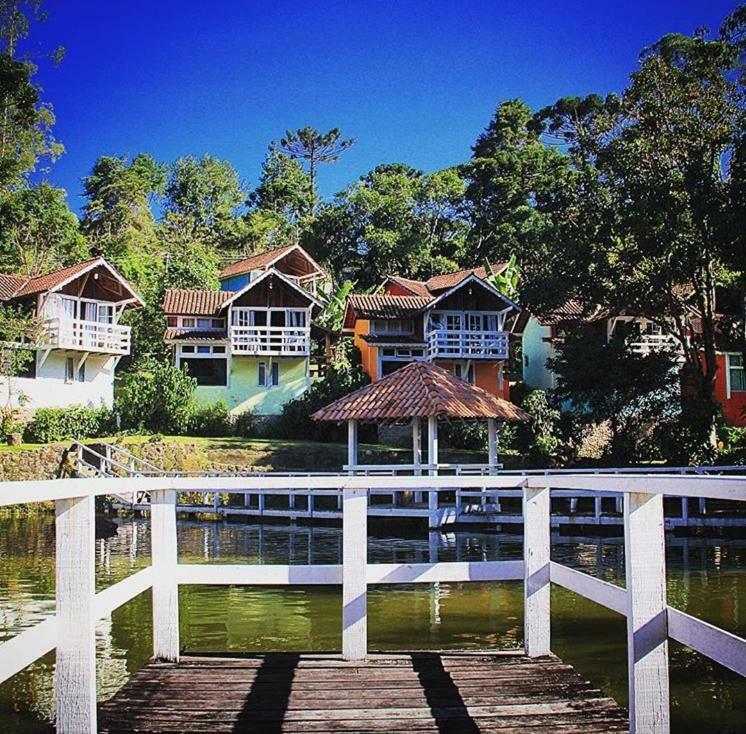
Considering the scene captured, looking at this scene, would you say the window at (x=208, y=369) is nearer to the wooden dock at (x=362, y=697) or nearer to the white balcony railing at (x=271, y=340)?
the white balcony railing at (x=271, y=340)

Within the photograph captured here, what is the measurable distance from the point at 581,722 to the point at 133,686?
8.58 ft

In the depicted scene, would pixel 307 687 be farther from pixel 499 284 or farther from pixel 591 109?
pixel 591 109

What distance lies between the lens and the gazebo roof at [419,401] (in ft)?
84.9

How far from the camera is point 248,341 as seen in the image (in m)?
42.9

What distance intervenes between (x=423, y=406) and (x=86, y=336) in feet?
65.8

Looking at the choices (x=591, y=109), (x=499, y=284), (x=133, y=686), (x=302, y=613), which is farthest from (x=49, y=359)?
(x=591, y=109)

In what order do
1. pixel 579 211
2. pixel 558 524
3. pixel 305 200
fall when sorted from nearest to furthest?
pixel 558 524 < pixel 579 211 < pixel 305 200

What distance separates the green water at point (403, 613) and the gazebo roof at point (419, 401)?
4486 mm

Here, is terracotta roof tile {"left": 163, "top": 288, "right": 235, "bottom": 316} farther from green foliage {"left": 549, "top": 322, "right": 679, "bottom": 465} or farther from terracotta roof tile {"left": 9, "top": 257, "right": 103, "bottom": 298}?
green foliage {"left": 549, "top": 322, "right": 679, "bottom": 465}

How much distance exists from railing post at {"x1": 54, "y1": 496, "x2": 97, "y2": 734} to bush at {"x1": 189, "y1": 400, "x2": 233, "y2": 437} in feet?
118

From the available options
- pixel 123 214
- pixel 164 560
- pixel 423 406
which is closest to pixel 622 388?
pixel 423 406

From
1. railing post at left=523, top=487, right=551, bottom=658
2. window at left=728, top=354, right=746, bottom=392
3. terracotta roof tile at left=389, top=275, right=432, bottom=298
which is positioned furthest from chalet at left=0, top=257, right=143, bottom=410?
railing post at left=523, top=487, right=551, bottom=658

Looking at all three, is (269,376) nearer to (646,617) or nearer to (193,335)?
(193,335)

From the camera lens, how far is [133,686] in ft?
18.1
